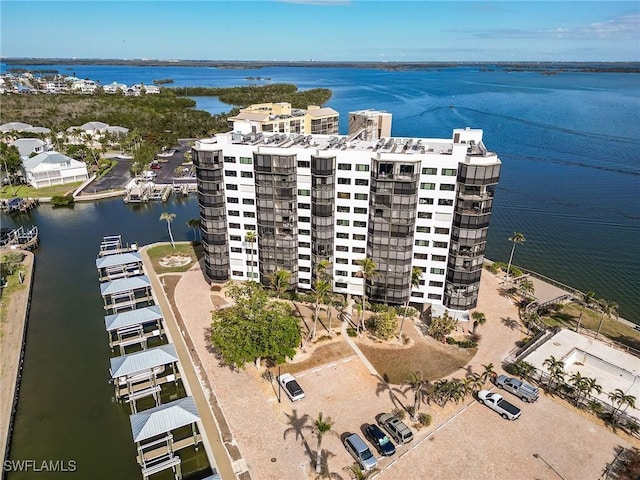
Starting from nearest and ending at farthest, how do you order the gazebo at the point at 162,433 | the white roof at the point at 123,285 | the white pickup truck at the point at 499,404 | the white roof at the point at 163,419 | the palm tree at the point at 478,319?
the gazebo at the point at 162,433 < the white roof at the point at 163,419 < the white pickup truck at the point at 499,404 < the palm tree at the point at 478,319 < the white roof at the point at 123,285

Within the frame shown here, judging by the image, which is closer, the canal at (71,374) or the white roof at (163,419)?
the white roof at (163,419)

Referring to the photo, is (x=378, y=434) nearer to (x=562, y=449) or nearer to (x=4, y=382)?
(x=562, y=449)

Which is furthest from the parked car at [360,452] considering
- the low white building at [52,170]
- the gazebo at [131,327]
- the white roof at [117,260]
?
the low white building at [52,170]

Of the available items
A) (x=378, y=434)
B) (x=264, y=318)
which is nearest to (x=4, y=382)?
(x=264, y=318)

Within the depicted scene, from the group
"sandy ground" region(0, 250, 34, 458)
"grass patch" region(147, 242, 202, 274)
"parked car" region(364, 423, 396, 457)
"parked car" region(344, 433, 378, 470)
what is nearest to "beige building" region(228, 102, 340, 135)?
"grass patch" region(147, 242, 202, 274)

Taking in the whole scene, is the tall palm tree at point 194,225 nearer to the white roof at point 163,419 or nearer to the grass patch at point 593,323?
the white roof at point 163,419

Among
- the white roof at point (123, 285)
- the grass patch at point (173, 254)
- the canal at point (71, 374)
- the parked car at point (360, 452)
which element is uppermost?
the white roof at point (123, 285)
